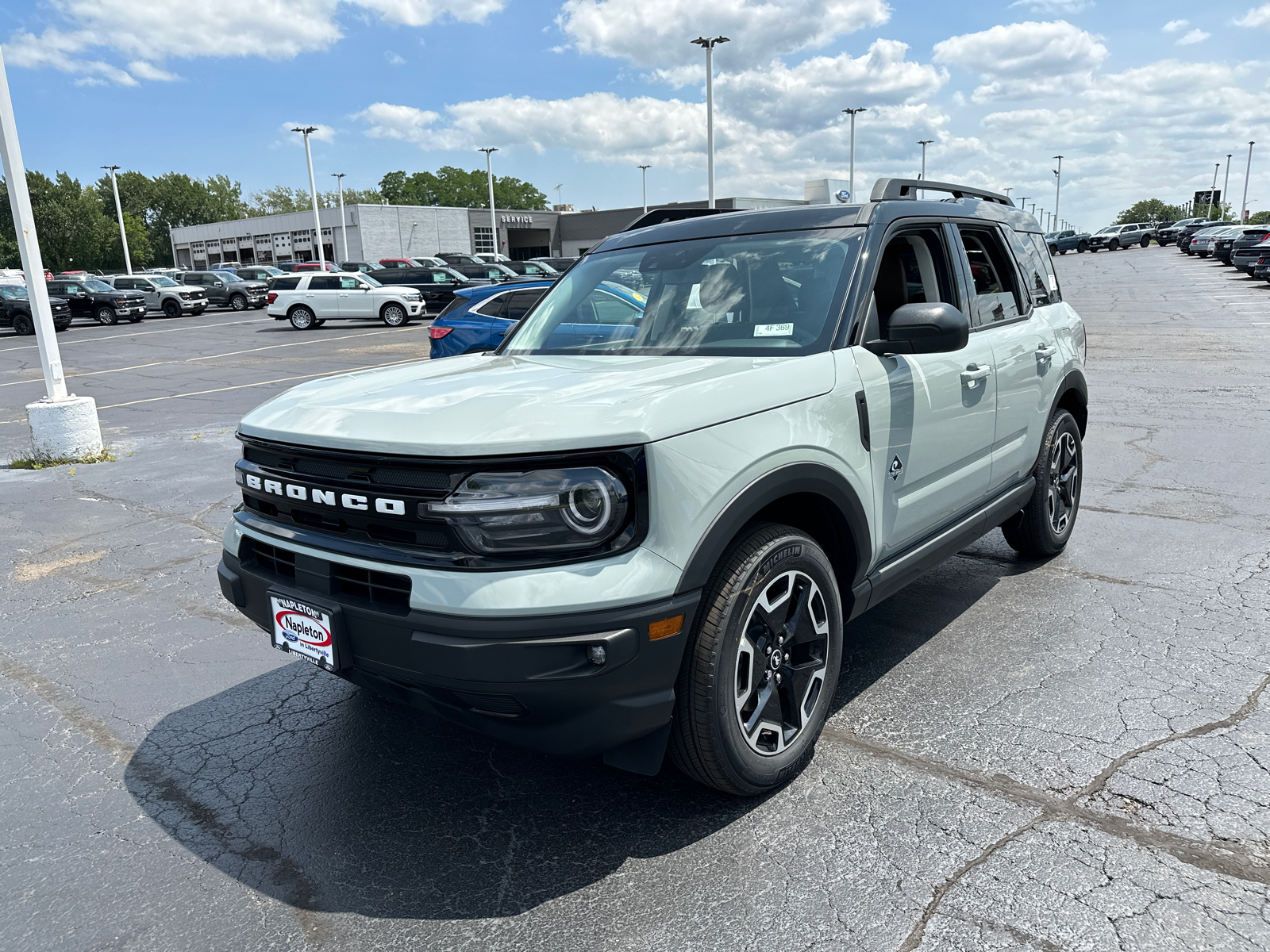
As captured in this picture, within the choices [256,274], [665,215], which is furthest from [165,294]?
[665,215]

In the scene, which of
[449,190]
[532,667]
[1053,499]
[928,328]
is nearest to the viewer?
[532,667]

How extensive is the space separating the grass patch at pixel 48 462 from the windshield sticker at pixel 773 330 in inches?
323

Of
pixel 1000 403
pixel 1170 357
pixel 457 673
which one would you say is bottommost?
Answer: pixel 1170 357

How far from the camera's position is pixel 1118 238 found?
2621 inches

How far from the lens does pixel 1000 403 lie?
4.23 metres

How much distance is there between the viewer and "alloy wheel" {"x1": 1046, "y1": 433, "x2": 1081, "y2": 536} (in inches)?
199

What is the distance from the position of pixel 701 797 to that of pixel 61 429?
8.67 metres

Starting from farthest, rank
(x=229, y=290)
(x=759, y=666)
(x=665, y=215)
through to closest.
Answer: (x=229, y=290), (x=665, y=215), (x=759, y=666)

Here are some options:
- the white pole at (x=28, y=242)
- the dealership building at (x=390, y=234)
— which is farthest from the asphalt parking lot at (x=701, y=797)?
the dealership building at (x=390, y=234)

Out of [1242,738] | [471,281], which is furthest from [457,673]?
[471,281]

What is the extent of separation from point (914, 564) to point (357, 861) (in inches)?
89.5

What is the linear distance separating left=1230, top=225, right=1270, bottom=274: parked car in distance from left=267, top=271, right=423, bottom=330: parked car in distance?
28.6 m

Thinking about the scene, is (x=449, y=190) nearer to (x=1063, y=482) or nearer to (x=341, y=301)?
(x=341, y=301)

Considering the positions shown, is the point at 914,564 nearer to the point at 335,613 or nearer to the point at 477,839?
the point at 477,839
